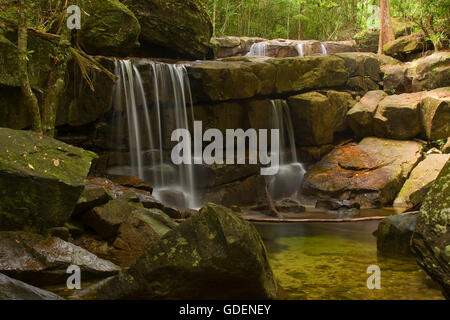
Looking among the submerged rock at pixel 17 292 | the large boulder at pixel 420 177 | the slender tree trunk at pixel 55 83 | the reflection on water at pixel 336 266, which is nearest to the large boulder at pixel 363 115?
the large boulder at pixel 420 177

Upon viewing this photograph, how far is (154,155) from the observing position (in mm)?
12680

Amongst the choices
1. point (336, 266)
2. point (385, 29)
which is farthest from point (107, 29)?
point (385, 29)

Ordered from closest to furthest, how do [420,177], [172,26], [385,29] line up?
[420,177] < [172,26] < [385,29]

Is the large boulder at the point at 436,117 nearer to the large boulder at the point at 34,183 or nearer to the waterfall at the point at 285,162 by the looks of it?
the waterfall at the point at 285,162

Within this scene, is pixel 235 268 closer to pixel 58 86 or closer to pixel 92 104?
pixel 58 86

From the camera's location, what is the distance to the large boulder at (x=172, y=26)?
14.2 m

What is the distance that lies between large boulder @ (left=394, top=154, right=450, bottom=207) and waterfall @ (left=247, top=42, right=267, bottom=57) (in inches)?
414

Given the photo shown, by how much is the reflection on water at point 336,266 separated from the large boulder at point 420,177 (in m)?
4.07

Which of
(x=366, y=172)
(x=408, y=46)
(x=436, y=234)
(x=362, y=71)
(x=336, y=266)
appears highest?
(x=408, y=46)

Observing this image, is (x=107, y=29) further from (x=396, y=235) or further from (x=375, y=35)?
(x=375, y=35)

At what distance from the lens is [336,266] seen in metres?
6.15

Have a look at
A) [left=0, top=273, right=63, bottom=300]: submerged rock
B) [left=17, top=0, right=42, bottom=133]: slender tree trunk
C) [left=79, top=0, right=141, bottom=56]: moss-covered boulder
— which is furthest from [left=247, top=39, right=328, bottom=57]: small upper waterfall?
[left=0, top=273, right=63, bottom=300]: submerged rock

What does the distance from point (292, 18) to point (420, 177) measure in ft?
77.0

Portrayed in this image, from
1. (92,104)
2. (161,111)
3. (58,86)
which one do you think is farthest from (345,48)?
(58,86)
